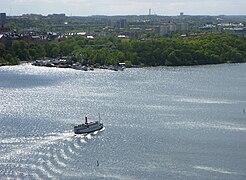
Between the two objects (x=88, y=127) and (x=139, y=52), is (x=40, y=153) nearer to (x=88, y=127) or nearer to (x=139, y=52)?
(x=88, y=127)

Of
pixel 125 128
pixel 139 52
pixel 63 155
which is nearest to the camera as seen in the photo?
pixel 63 155

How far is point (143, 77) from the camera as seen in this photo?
20.8 meters

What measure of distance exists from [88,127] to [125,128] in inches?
31.5

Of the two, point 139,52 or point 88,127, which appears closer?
point 88,127

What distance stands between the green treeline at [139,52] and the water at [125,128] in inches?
191

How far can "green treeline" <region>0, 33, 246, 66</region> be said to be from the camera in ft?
82.3

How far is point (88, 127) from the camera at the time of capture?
38.5ft

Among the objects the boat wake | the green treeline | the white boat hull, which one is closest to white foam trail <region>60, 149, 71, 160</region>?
the boat wake

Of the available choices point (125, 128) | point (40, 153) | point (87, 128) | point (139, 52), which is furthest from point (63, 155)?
point (139, 52)

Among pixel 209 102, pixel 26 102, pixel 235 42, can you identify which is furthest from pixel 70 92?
pixel 235 42

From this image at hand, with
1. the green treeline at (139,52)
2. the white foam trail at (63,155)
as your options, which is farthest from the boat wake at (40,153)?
the green treeline at (139,52)

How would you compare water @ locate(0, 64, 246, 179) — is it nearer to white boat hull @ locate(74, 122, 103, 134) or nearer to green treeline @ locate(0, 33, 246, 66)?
white boat hull @ locate(74, 122, 103, 134)

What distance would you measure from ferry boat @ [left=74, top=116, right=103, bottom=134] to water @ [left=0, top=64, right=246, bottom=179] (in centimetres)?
14

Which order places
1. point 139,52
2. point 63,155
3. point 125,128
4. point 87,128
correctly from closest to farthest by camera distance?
point 63,155 < point 87,128 < point 125,128 < point 139,52
